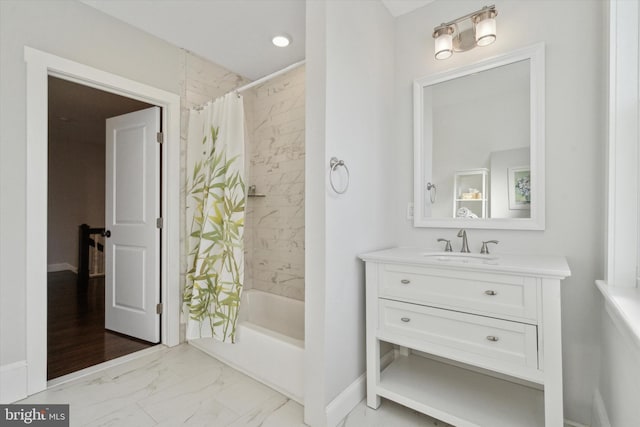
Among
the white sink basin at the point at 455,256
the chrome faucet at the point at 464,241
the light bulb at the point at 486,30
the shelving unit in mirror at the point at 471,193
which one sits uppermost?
the light bulb at the point at 486,30

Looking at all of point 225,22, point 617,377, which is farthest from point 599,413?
point 225,22

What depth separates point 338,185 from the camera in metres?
1.66

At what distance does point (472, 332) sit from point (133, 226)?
2771 millimetres

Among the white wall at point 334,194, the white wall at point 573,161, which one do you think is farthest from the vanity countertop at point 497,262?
the white wall at point 334,194

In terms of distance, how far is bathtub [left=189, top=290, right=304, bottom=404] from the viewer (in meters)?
1.84

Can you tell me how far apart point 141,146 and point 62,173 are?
4.74 meters

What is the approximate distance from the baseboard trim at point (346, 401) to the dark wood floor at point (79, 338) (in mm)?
1794

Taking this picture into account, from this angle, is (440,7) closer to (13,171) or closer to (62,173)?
(13,171)

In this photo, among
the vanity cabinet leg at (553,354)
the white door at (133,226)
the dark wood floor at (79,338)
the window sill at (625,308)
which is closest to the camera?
the window sill at (625,308)

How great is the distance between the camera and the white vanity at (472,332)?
1.29 metres

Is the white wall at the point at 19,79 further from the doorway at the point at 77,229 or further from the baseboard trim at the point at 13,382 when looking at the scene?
the doorway at the point at 77,229

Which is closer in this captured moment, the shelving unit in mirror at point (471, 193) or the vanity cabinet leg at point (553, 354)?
the vanity cabinet leg at point (553, 354)

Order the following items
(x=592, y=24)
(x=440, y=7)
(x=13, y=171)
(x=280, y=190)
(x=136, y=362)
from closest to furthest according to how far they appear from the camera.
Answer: (x=592, y=24)
(x=13, y=171)
(x=440, y=7)
(x=136, y=362)
(x=280, y=190)

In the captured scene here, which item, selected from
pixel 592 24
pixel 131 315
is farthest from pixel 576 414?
pixel 131 315
